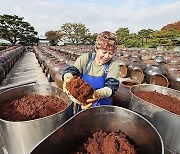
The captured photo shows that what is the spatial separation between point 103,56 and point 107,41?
0.19 m

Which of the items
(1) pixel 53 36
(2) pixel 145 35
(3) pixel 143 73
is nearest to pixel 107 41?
(3) pixel 143 73

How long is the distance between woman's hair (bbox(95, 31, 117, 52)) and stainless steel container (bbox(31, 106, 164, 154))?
2.35 ft

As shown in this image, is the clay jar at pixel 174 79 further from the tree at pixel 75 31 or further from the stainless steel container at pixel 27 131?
the tree at pixel 75 31

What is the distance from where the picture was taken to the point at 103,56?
6.69 ft

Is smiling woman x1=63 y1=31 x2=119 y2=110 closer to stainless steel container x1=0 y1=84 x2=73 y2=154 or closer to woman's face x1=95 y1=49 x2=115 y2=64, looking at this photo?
woman's face x1=95 y1=49 x2=115 y2=64

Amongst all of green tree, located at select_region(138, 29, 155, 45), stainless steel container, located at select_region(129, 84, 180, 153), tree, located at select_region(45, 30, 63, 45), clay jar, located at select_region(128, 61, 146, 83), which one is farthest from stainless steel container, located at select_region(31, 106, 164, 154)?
tree, located at select_region(45, 30, 63, 45)

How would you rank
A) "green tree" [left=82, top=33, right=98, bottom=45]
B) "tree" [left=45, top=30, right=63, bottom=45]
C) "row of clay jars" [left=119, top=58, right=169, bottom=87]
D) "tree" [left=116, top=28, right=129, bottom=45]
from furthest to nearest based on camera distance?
"green tree" [left=82, top=33, right=98, bottom=45], "tree" [left=45, top=30, right=63, bottom=45], "tree" [left=116, top=28, right=129, bottom=45], "row of clay jars" [left=119, top=58, right=169, bottom=87]

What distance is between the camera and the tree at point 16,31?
39897 mm

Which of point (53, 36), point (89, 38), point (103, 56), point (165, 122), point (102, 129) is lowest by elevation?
point (89, 38)

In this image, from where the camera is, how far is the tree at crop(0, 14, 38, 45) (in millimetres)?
39897

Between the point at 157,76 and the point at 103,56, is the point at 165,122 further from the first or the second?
the point at 157,76

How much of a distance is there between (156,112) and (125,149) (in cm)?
112

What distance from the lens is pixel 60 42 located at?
5662 cm

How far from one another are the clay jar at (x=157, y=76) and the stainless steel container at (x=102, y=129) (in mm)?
5719
